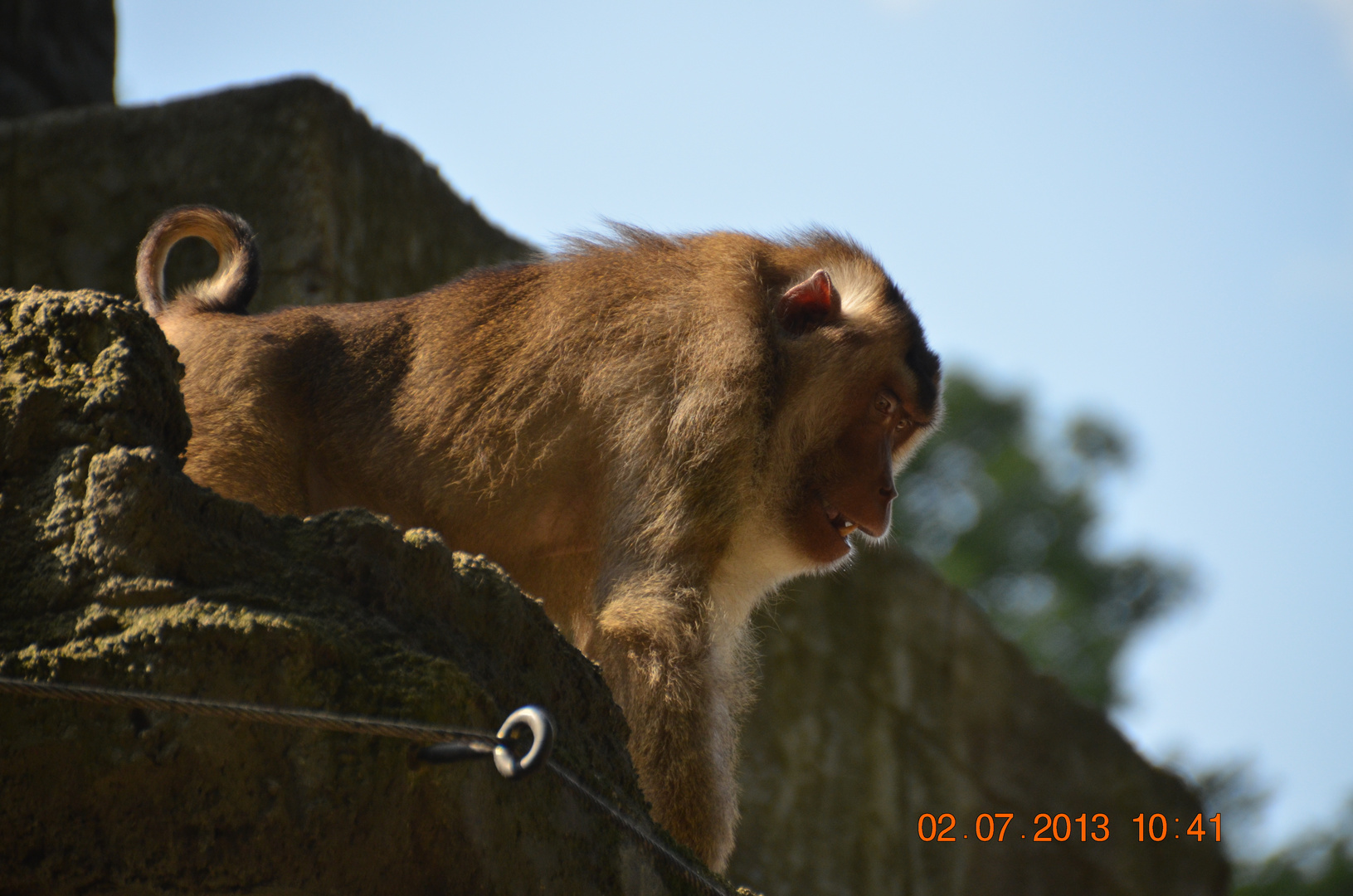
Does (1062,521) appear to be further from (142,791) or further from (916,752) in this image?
(142,791)

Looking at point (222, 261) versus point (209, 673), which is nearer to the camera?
point (209, 673)

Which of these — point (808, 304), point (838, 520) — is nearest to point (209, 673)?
point (838, 520)

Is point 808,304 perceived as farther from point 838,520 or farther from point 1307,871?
point 1307,871

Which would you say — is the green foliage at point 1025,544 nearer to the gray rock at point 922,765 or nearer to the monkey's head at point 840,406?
the gray rock at point 922,765

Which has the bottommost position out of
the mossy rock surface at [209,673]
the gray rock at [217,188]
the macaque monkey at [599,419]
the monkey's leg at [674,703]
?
the mossy rock surface at [209,673]

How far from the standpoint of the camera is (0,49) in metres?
7.73

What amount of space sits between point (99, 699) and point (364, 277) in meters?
4.42

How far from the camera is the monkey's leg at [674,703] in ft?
11.2

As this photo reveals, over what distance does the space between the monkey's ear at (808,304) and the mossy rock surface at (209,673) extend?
209 centimetres

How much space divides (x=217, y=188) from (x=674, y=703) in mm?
3577

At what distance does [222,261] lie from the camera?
4.34 m

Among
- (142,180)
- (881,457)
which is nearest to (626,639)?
(881,457)
